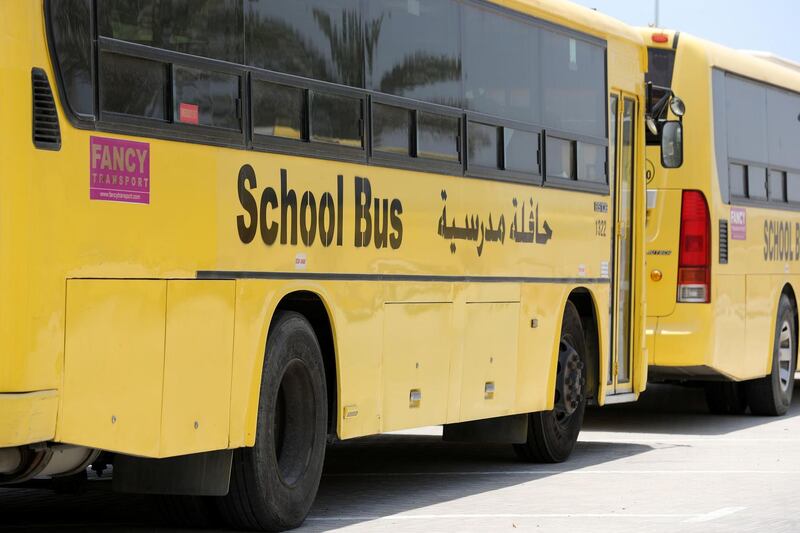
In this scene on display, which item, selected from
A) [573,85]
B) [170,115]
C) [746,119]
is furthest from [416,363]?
[746,119]

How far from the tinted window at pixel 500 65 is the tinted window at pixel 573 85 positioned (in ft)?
0.80

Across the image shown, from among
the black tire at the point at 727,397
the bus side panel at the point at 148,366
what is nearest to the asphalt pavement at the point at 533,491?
the bus side panel at the point at 148,366

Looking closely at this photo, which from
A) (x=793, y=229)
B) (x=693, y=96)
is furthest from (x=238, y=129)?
(x=793, y=229)

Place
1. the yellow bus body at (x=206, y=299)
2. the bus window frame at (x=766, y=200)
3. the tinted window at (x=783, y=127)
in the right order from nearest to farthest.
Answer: the yellow bus body at (x=206, y=299) → the bus window frame at (x=766, y=200) → the tinted window at (x=783, y=127)

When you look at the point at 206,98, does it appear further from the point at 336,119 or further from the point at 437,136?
the point at 437,136

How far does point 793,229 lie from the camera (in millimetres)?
19594

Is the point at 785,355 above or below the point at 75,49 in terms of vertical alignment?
below

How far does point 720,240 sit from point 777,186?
7.48 ft

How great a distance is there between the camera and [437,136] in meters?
11.6

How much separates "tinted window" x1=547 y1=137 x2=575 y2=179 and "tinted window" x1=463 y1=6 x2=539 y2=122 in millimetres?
356

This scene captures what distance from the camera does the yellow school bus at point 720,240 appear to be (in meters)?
16.8

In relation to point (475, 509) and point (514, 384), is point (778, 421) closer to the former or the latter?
point (514, 384)

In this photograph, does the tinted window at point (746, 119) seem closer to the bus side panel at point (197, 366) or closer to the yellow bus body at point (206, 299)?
the yellow bus body at point (206, 299)

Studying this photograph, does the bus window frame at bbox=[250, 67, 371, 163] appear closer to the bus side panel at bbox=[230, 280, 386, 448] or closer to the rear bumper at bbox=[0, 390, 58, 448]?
the bus side panel at bbox=[230, 280, 386, 448]
